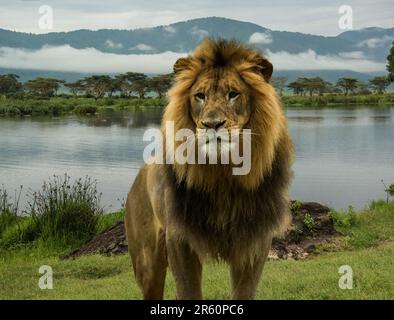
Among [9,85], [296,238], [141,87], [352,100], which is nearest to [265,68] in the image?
[296,238]

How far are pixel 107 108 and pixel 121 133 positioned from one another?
97.4 feet

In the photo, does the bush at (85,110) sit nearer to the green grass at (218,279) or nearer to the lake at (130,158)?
the lake at (130,158)

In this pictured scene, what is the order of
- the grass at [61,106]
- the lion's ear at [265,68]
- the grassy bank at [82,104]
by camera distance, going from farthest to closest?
the grassy bank at [82,104] < the grass at [61,106] < the lion's ear at [265,68]

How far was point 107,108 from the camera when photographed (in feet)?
275

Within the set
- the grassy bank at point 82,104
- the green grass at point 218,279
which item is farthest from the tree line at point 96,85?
the green grass at point 218,279

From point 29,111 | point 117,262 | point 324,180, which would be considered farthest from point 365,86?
point 117,262

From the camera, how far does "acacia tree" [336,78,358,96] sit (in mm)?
103125

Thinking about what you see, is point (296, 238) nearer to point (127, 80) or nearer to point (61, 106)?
point (61, 106)

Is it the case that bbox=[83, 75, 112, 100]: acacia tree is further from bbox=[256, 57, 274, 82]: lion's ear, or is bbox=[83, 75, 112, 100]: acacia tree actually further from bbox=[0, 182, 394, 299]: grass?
bbox=[256, 57, 274, 82]: lion's ear

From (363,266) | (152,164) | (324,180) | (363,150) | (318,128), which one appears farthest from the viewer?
(318,128)

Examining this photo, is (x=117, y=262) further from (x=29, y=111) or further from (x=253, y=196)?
(x=29, y=111)

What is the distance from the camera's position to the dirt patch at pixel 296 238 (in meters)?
11.1

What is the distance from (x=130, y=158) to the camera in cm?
3566

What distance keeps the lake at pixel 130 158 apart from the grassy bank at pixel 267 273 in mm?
5253
